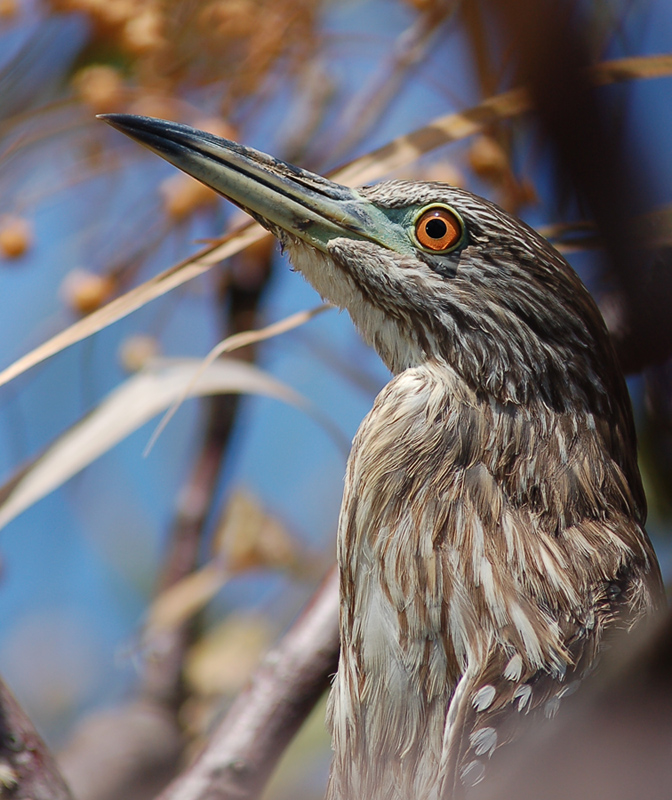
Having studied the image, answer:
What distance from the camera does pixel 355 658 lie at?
1.62 metres

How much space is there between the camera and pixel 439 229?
162 centimetres

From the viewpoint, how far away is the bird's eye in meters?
1.61

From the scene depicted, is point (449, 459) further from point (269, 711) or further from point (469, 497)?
point (269, 711)

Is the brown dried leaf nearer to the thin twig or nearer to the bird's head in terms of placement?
the bird's head

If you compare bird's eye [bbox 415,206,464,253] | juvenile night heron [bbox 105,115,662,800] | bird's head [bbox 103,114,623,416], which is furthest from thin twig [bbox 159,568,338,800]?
bird's eye [bbox 415,206,464,253]

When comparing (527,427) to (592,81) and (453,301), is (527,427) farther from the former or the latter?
(592,81)

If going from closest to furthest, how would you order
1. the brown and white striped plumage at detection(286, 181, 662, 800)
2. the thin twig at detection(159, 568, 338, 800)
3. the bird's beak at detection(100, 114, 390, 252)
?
the brown and white striped plumage at detection(286, 181, 662, 800), the bird's beak at detection(100, 114, 390, 252), the thin twig at detection(159, 568, 338, 800)

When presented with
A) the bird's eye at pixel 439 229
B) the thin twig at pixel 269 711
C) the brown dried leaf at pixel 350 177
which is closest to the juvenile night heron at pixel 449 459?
the bird's eye at pixel 439 229

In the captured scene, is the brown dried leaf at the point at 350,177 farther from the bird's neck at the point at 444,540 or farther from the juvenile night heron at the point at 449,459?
the bird's neck at the point at 444,540

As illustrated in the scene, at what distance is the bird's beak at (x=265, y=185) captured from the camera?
5.16 feet

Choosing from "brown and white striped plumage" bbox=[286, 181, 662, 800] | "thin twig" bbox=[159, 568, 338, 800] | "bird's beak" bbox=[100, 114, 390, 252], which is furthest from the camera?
"thin twig" bbox=[159, 568, 338, 800]

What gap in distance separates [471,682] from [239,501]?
1388mm

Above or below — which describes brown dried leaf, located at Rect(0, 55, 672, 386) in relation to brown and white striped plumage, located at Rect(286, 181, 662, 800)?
above

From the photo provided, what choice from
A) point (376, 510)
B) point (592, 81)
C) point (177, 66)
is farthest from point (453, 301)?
point (177, 66)
